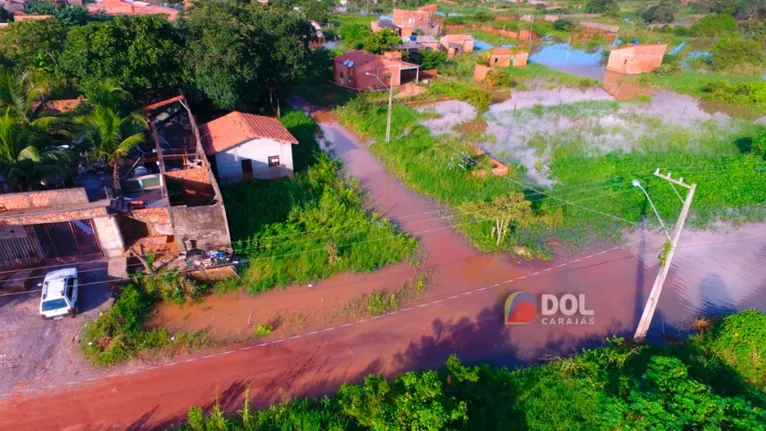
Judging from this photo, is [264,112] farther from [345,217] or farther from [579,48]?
[579,48]

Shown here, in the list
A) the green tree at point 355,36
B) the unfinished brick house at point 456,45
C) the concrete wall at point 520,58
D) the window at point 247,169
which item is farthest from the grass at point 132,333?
the unfinished brick house at point 456,45

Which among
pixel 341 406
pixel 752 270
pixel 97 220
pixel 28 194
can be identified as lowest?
pixel 752 270

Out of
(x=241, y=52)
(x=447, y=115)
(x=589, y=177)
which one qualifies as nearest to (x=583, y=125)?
(x=589, y=177)

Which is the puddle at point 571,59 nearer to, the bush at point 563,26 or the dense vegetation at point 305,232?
the bush at point 563,26

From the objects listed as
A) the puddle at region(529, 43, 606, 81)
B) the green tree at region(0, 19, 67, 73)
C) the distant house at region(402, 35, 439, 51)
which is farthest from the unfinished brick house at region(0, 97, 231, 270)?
the puddle at region(529, 43, 606, 81)

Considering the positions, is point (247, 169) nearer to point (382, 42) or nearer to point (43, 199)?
point (43, 199)

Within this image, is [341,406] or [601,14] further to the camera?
[601,14]

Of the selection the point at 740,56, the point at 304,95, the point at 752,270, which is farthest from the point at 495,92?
the point at 740,56
